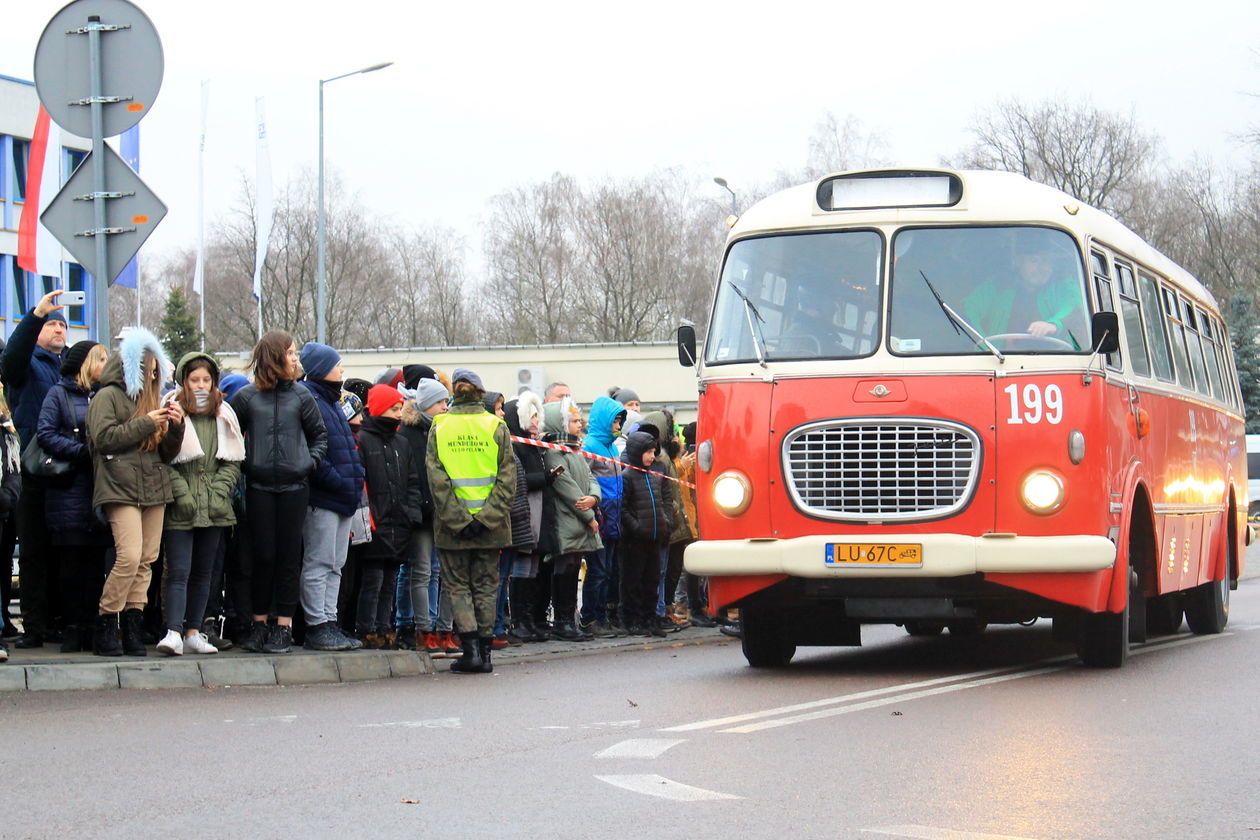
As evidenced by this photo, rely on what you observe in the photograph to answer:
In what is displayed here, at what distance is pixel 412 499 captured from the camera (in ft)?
41.0

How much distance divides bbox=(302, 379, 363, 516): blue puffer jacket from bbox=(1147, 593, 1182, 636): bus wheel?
7326 millimetres

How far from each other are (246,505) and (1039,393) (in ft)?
16.2

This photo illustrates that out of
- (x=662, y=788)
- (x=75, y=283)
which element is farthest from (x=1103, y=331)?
(x=75, y=283)

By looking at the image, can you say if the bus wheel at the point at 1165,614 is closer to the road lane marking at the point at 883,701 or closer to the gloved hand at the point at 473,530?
the road lane marking at the point at 883,701

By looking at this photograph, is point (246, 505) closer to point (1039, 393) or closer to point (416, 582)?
point (416, 582)

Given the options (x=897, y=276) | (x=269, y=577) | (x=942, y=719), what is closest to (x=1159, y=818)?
(x=942, y=719)

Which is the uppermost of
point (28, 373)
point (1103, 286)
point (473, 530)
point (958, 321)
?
point (1103, 286)

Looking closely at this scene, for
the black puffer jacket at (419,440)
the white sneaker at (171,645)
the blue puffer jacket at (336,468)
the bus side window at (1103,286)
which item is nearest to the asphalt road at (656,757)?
the white sneaker at (171,645)

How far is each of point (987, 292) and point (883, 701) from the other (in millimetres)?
2942

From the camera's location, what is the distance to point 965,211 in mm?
11703

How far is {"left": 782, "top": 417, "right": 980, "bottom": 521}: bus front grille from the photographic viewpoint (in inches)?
428

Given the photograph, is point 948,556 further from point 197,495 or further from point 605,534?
point 605,534

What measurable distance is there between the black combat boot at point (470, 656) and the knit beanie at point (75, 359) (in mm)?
2903

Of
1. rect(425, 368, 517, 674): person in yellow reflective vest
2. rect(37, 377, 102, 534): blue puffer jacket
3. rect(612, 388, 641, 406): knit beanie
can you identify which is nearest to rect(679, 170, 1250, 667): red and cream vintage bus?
rect(425, 368, 517, 674): person in yellow reflective vest
